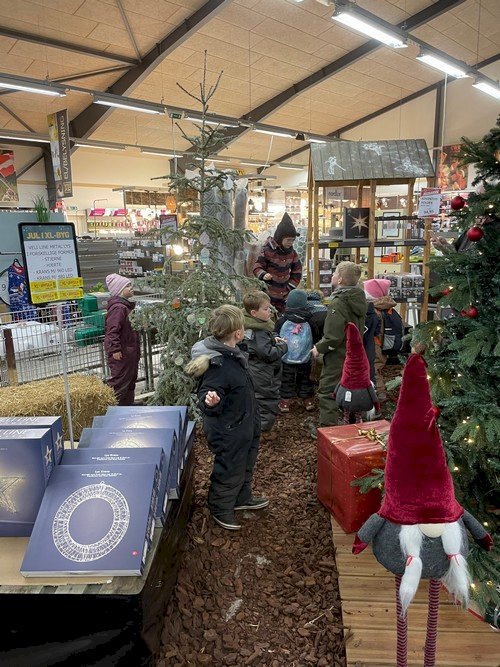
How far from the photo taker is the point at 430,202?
580 centimetres

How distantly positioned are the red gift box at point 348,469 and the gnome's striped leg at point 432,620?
937mm

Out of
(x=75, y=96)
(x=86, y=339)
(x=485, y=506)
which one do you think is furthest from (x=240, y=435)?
(x=75, y=96)

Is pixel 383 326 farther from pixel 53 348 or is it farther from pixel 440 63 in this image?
pixel 440 63

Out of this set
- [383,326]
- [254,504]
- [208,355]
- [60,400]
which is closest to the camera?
[208,355]

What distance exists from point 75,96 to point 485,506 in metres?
13.9

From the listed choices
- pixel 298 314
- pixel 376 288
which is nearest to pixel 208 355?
pixel 298 314

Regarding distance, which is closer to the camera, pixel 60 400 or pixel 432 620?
pixel 432 620

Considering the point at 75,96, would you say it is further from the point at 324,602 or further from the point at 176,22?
the point at 324,602

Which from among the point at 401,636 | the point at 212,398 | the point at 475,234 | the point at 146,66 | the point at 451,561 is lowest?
the point at 401,636

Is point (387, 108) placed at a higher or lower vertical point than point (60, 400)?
higher

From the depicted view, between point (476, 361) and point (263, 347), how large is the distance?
5.49 feet

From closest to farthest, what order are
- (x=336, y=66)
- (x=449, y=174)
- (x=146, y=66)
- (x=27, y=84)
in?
(x=27, y=84) < (x=146, y=66) < (x=336, y=66) < (x=449, y=174)

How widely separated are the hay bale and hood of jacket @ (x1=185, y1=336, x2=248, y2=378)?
0.72m

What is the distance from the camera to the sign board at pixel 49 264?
3.02 meters
